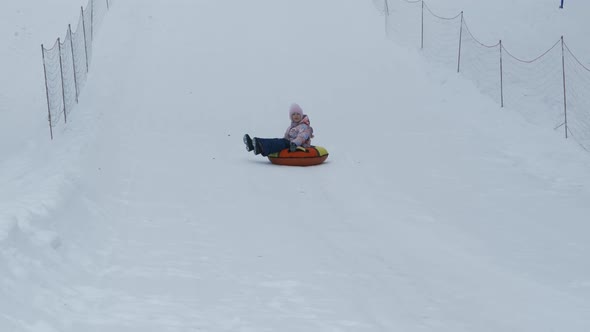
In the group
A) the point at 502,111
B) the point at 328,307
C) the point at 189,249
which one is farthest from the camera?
the point at 502,111

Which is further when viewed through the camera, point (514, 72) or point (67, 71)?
point (514, 72)

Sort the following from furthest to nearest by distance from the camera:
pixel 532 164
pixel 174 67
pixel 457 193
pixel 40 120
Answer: pixel 174 67
pixel 40 120
pixel 532 164
pixel 457 193

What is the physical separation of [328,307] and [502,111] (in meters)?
11.5

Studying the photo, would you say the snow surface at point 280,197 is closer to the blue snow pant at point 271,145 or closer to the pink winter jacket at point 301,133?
the blue snow pant at point 271,145

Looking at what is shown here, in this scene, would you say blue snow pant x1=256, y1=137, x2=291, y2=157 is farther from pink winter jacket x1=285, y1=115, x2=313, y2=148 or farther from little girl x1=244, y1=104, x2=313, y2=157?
pink winter jacket x1=285, y1=115, x2=313, y2=148

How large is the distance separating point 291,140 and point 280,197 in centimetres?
283

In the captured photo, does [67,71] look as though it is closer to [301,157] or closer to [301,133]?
[301,133]

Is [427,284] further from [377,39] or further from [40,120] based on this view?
[377,39]

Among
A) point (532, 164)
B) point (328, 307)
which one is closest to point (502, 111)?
point (532, 164)

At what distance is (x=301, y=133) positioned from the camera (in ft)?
44.6

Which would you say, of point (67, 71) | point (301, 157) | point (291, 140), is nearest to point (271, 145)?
point (291, 140)

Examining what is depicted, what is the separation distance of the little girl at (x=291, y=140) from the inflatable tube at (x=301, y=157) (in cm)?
9

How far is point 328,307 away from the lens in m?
6.31

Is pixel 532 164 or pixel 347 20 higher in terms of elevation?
pixel 347 20
